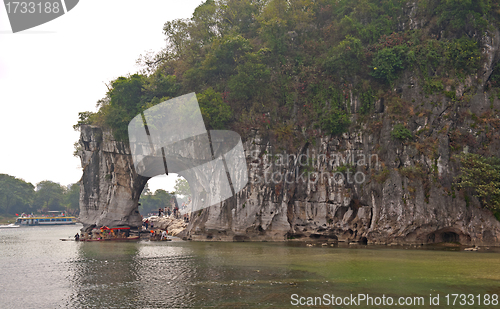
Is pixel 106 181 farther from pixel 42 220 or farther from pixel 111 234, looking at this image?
pixel 42 220

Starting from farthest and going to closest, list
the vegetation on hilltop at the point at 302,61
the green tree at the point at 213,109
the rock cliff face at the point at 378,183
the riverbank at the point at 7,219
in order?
the riverbank at the point at 7,219
the green tree at the point at 213,109
the vegetation on hilltop at the point at 302,61
the rock cliff face at the point at 378,183

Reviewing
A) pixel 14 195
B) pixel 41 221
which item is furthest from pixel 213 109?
pixel 14 195

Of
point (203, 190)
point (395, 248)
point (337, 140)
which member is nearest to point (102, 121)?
point (203, 190)

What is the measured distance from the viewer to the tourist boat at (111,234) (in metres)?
29.2

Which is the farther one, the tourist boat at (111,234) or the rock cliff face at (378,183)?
the tourist boat at (111,234)

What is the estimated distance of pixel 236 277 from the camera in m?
12.9

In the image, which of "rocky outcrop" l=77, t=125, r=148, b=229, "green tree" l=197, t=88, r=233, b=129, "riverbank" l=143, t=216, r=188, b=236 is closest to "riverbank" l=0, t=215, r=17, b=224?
"riverbank" l=143, t=216, r=188, b=236

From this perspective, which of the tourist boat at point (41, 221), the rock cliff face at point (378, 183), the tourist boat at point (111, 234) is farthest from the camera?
the tourist boat at point (41, 221)

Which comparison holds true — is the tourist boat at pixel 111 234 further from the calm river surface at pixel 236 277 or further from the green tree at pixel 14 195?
the green tree at pixel 14 195

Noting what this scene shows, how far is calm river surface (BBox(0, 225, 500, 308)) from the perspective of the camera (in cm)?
1034

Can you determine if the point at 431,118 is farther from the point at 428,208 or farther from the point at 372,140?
the point at 428,208

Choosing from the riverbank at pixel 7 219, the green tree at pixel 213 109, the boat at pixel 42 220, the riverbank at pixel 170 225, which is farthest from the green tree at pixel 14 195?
the green tree at pixel 213 109

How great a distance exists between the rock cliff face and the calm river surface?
137 inches

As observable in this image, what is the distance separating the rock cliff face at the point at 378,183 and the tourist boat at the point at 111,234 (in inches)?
208
